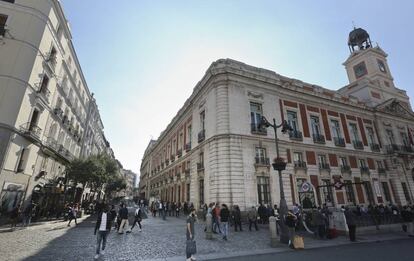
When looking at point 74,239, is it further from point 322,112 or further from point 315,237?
point 322,112

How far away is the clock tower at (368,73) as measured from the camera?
3088cm

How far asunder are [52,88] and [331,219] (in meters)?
25.1

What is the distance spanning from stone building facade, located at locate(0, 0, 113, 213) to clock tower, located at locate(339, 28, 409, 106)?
37821mm

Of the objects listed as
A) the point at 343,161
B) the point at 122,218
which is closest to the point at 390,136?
the point at 343,161

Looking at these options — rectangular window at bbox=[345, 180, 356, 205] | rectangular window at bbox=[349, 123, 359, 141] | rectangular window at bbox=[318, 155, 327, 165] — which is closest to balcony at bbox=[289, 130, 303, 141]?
rectangular window at bbox=[318, 155, 327, 165]

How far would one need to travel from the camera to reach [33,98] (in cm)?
1725

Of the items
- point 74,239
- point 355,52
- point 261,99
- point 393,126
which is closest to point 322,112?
point 261,99

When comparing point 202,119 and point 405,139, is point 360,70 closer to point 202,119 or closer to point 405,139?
point 405,139

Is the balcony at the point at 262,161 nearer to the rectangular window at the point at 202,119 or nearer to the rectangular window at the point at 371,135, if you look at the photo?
the rectangular window at the point at 202,119

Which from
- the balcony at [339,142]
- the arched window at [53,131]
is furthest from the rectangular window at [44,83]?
the balcony at [339,142]

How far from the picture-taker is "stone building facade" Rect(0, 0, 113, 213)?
15.4 m

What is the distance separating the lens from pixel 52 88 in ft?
67.2

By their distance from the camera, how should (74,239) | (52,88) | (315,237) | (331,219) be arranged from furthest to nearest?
1. (52,88)
2. (331,219)
3. (315,237)
4. (74,239)

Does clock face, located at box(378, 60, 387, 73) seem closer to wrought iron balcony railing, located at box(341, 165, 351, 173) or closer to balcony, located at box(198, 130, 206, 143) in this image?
wrought iron balcony railing, located at box(341, 165, 351, 173)
